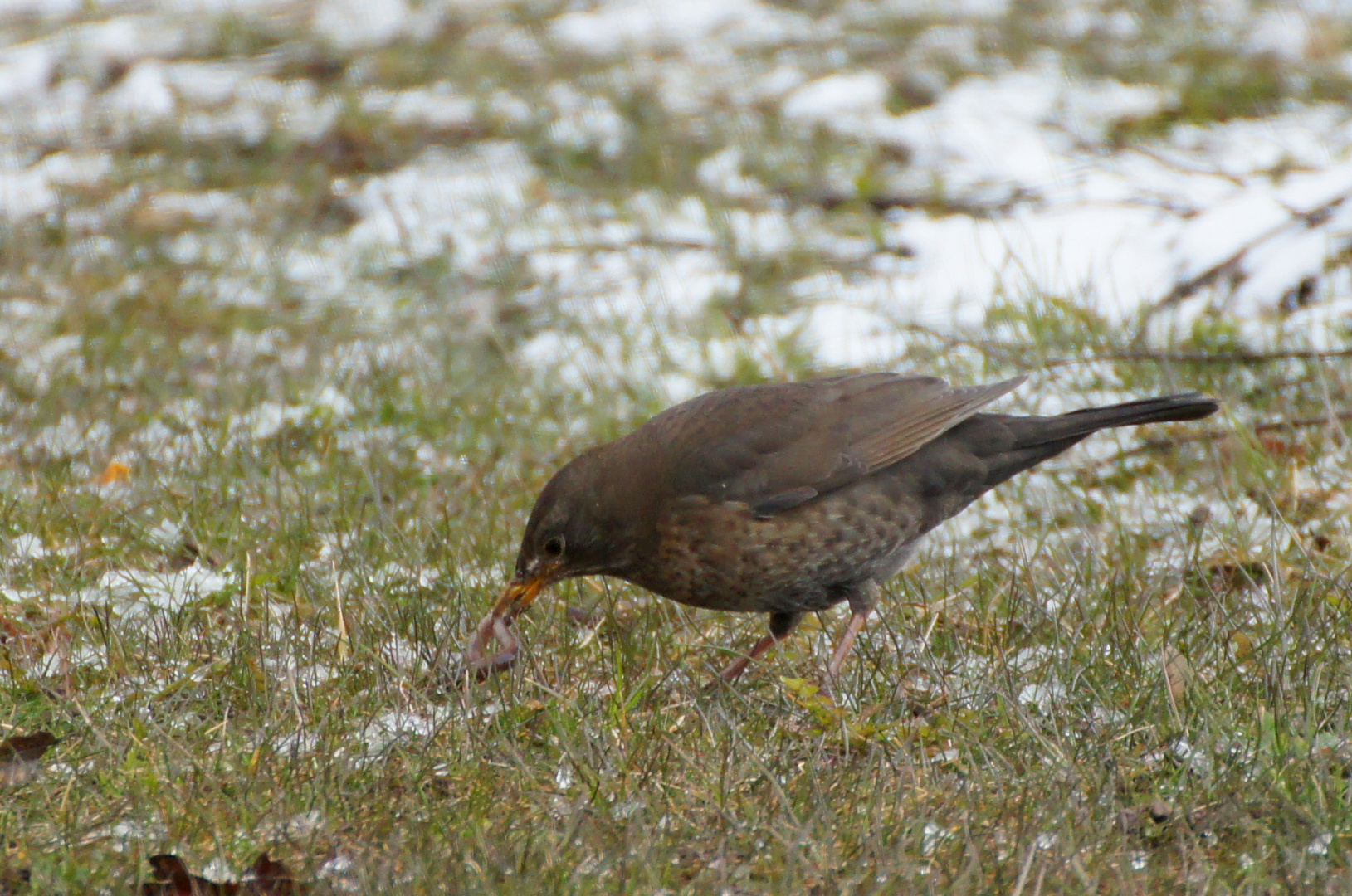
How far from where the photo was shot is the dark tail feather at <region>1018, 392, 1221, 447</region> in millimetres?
4203

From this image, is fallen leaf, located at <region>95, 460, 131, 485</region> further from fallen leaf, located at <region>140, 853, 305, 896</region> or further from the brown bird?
fallen leaf, located at <region>140, 853, 305, 896</region>

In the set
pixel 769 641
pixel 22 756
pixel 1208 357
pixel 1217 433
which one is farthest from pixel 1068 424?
pixel 22 756

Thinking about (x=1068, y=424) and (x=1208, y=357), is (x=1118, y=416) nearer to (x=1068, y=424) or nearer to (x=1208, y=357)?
(x=1068, y=424)

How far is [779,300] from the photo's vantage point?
281 inches

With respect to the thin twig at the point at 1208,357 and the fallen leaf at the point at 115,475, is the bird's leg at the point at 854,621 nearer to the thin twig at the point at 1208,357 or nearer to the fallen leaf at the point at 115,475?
the thin twig at the point at 1208,357

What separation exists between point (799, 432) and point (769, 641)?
55 cm

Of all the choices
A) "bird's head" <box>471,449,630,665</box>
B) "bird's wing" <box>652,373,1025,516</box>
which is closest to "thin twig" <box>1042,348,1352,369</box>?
"bird's wing" <box>652,373,1025,516</box>

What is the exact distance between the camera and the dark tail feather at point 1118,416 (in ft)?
13.8

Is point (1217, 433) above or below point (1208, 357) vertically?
below

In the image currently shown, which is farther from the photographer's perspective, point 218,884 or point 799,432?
point 799,432

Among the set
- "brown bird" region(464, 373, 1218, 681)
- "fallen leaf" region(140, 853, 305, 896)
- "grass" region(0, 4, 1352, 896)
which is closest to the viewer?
"fallen leaf" region(140, 853, 305, 896)

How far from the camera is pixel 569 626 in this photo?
4.11m

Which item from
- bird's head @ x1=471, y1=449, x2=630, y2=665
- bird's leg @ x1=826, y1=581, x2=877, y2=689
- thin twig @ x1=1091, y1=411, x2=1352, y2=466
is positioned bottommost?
thin twig @ x1=1091, y1=411, x2=1352, y2=466

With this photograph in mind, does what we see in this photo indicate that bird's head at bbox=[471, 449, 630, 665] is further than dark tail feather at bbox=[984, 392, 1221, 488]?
No
